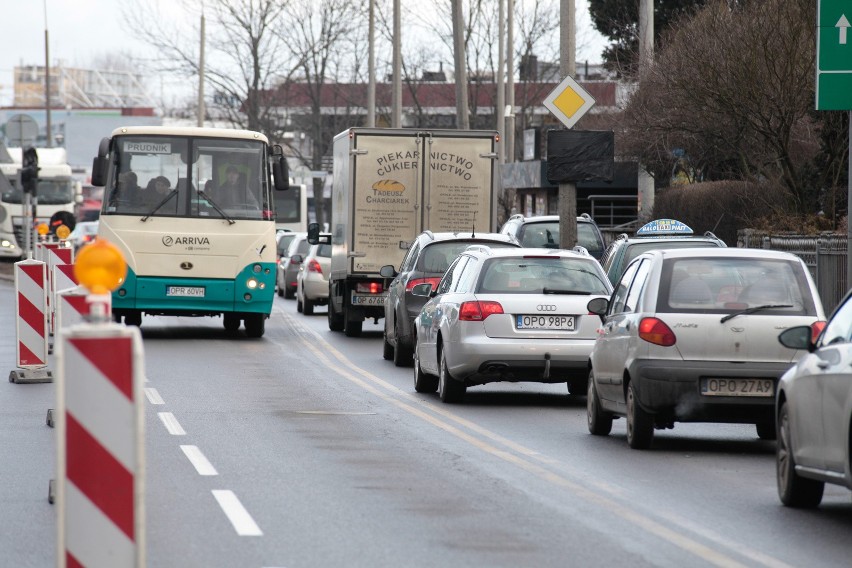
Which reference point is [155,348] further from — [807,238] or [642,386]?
[642,386]

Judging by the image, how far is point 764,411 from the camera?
40.8ft

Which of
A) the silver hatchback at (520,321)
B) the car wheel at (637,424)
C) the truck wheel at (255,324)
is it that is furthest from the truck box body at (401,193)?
the car wheel at (637,424)

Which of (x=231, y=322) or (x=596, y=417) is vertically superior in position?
(x=596, y=417)

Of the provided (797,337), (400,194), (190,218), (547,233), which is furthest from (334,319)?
(797,337)

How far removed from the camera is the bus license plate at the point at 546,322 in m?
15.9

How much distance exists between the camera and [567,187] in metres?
24.8

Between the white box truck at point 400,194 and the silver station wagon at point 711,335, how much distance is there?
14.1m

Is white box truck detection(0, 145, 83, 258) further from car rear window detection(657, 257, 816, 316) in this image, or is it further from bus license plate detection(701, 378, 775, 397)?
bus license plate detection(701, 378, 775, 397)

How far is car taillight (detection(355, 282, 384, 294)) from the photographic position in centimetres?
2678

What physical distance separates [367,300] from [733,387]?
48.4 ft

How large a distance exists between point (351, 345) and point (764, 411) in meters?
13.4

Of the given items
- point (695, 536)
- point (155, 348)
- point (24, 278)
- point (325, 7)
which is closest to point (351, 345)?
point (155, 348)

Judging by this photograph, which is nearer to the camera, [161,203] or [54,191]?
[161,203]

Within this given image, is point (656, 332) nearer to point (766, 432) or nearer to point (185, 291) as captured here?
point (766, 432)
